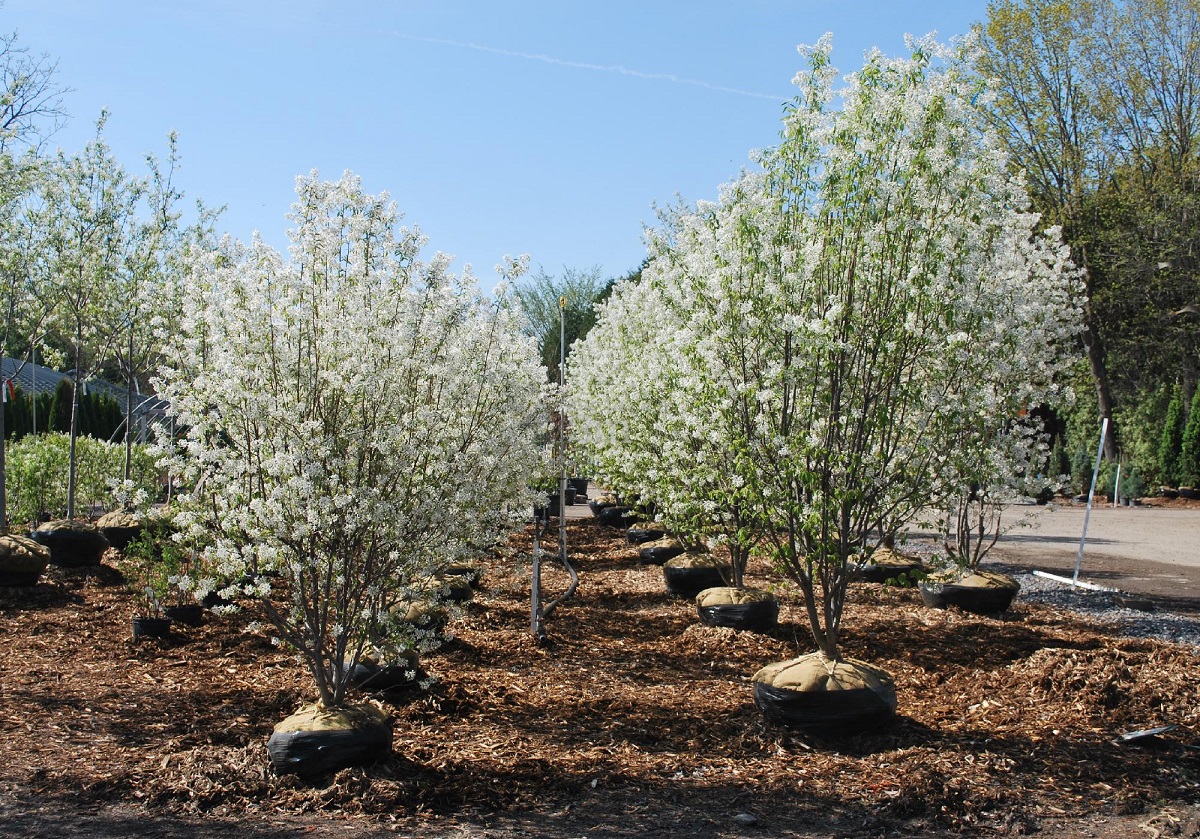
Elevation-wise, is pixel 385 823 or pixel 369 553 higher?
pixel 369 553

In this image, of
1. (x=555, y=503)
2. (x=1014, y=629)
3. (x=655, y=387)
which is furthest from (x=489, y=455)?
(x=555, y=503)

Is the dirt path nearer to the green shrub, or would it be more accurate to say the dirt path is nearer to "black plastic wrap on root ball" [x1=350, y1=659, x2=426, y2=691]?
"black plastic wrap on root ball" [x1=350, y1=659, x2=426, y2=691]

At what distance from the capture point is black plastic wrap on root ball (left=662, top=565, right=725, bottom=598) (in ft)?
30.3

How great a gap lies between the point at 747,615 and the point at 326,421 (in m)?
4.15

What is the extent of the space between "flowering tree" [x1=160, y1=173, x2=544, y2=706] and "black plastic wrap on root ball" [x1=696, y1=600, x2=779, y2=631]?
325 cm

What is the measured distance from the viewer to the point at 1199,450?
24.0m

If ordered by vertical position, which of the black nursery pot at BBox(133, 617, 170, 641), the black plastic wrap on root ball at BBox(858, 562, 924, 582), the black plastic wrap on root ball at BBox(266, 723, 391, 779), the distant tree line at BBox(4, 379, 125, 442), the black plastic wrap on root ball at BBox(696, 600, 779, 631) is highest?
the distant tree line at BBox(4, 379, 125, 442)

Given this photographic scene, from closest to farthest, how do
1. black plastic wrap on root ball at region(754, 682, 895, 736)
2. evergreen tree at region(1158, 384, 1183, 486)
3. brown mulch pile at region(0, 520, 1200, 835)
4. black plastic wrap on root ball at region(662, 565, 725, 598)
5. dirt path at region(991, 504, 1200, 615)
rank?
brown mulch pile at region(0, 520, 1200, 835) < black plastic wrap on root ball at region(754, 682, 895, 736) < black plastic wrap on root ball at region(662, 565, 725, 598) < dirt path at region(991, 504, 1200, 615) < evergreen tree at region(1158, 384, 1183, 486)

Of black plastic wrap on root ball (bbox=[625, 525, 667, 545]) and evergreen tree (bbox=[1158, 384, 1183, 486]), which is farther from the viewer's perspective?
evergreen tree (bbox=[1158, 384, 1183, 486])

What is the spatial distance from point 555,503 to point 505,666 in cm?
1325

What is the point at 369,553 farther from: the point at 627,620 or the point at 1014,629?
the point at 1014,629

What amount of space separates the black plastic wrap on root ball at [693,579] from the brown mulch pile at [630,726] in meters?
1.11

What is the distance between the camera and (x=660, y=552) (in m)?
11.6

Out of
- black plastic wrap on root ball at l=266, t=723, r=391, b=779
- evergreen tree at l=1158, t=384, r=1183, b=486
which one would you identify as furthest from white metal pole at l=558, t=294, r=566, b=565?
evergreen tree at l=1158, t=384, r=1183, b=486
